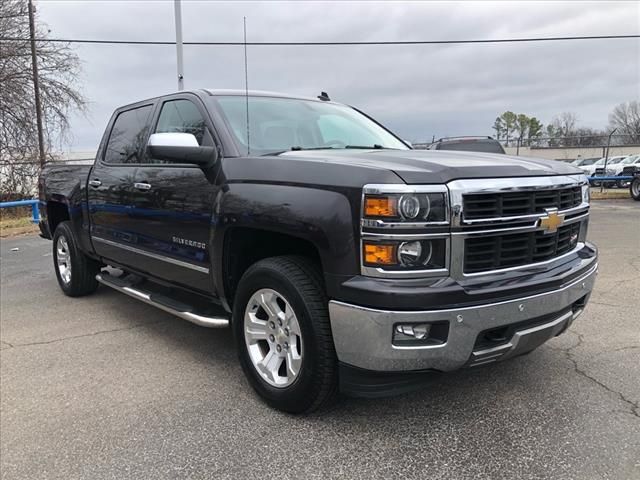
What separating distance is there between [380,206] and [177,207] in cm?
179

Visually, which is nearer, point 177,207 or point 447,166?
point 447,166

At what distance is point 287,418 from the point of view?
Result: 304 cm

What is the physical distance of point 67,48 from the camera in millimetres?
19141

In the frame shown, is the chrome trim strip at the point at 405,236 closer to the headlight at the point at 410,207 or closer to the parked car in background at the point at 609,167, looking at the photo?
the headlight at the point at 410,207

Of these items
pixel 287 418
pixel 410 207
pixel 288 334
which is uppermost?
pixel 410 207

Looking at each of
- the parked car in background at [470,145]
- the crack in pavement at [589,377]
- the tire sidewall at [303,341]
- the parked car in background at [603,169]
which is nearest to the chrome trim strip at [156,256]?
the tire sidewall at [303,341]

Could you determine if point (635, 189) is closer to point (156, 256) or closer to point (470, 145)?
point (470, 145)

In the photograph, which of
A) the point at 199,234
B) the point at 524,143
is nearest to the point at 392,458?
the point at 199,234

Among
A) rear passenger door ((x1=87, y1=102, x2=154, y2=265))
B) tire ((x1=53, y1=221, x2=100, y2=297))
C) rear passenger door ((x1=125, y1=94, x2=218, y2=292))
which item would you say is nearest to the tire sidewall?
rear passenger door ((x1=125, y1=94, x2=218, y2=292))

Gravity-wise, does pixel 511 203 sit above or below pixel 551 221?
above

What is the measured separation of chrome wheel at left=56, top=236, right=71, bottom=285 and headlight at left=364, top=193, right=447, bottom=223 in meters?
4.52

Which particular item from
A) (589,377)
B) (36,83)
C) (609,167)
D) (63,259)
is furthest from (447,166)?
(609,167)

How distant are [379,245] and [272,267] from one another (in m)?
0.74

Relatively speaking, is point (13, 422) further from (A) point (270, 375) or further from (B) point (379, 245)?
(B) point (379, 245)
